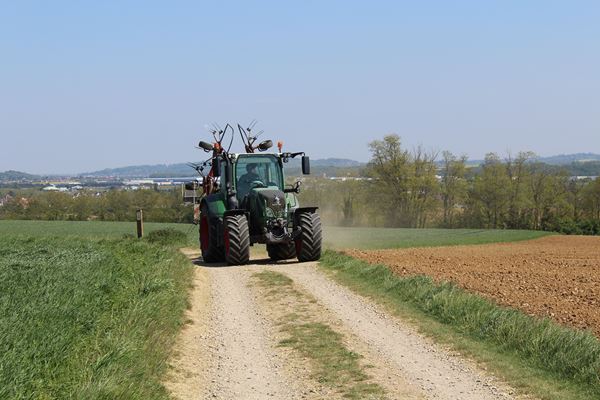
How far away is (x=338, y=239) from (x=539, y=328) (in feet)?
80.7

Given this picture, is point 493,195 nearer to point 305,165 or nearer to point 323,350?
point 305,165

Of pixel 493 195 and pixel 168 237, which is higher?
pixel 168 237

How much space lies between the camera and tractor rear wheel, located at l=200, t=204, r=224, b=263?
21672 millimetres

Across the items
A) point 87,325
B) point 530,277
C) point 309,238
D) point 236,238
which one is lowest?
point 530,277

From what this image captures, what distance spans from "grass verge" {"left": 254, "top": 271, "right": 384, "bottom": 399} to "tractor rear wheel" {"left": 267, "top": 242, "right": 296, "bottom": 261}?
6.54 meters

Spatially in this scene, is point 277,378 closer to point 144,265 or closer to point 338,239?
point 144,265

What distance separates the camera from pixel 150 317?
35.1ft

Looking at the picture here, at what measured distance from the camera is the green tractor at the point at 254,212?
66.7 feet

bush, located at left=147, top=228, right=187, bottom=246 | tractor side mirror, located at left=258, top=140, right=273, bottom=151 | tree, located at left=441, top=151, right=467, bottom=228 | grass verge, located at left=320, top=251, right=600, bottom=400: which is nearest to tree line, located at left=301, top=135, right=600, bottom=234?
tree, located at left=441, top=151, right=467, bottom=228

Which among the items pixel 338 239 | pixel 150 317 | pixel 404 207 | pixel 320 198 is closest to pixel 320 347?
pixel 150 317

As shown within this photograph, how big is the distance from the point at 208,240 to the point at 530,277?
29.8 feet

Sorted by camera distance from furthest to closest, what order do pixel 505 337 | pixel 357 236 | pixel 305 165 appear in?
pixel 357 236 < pixel 305 165 < pixel 505 337

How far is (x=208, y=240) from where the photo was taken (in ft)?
73.2

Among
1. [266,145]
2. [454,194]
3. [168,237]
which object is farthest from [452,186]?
[266,145]
